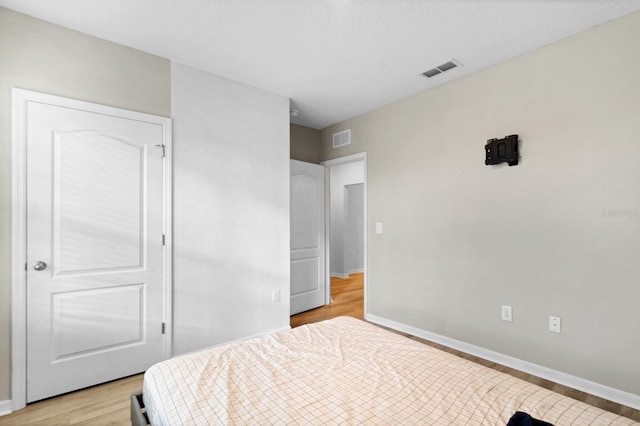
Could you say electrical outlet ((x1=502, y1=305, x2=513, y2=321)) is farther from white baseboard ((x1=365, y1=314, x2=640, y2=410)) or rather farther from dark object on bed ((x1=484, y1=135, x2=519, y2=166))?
dark object on bed ((x1=484, y1=135, x2=519, y2=166))

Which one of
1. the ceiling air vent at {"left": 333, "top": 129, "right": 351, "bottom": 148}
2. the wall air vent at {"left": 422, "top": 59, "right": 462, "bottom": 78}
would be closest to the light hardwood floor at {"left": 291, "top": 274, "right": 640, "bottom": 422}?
the ceiling air vent at {"left": 333, "top": 129, "right": 351, "bottom": 148}

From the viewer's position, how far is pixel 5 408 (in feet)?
6.52

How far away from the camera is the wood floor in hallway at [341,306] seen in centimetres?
394

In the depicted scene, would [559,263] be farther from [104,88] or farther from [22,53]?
[22,53]

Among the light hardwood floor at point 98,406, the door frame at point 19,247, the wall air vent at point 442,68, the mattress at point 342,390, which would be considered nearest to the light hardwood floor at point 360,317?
the light hardwood floor at point 98,406

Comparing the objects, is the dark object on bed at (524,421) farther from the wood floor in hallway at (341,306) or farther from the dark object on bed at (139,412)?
the wood floor in hallway at (341,306)

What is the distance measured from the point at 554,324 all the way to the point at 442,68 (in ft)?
7.42

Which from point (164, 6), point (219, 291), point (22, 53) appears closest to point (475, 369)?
point (219, 291)

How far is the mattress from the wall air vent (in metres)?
2.32

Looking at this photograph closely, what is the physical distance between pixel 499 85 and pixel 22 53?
3.55 m

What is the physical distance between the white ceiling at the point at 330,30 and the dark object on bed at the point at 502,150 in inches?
26.8

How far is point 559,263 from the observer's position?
2361 mm

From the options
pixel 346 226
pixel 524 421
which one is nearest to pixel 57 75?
pixel 524 421

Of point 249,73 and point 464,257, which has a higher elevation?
point 249,73
